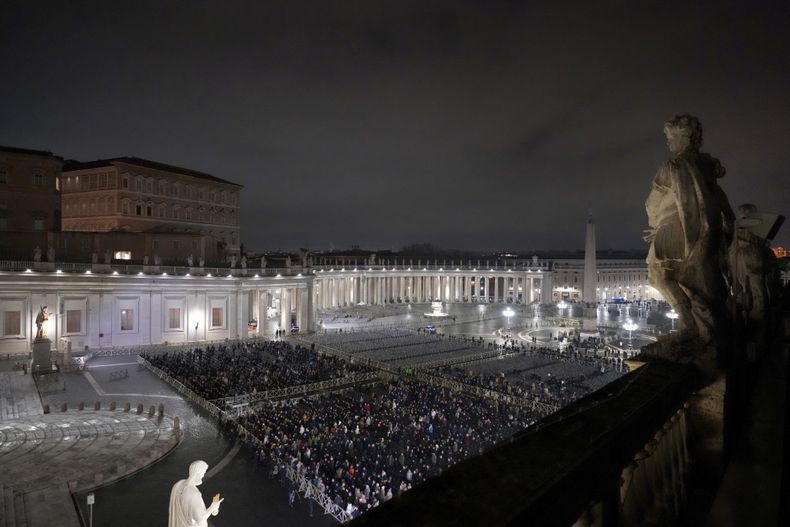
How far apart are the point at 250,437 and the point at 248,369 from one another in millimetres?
11553

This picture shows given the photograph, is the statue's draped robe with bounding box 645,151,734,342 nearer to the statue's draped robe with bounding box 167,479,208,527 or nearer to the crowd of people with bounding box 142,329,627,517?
the statue's draped robe with bounding box 167,479,208,527

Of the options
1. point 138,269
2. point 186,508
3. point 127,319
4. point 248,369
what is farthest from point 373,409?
point 138,269

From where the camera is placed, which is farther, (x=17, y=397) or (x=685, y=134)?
(x=17, y=397)

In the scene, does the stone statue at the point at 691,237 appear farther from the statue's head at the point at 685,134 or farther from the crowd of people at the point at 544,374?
the crowd of people at the point at 544,374

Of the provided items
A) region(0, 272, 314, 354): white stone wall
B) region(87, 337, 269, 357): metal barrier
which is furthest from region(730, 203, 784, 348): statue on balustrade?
region(0, 272, 314, 354): white stone wall

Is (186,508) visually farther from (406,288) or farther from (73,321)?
(406,288)

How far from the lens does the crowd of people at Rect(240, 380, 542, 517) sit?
59.5ft

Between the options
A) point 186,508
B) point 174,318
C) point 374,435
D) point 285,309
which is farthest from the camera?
point 285,309

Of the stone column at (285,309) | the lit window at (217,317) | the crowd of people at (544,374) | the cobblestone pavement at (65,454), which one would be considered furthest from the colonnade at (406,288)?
the cobblestone pavement at (65,454)

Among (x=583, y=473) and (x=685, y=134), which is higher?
(x=685, y=134)

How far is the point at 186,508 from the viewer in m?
7.48

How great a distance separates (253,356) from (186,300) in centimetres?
1466

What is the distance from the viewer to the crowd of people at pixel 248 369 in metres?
29.6

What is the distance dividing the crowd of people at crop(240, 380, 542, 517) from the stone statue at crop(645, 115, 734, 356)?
39.2 feet
